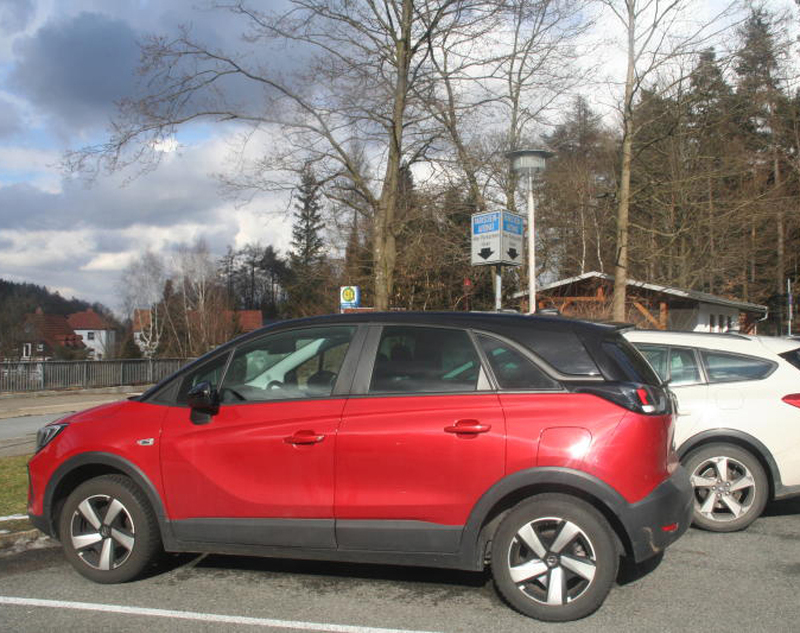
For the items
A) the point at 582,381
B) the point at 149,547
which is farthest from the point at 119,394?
the point at 582,381

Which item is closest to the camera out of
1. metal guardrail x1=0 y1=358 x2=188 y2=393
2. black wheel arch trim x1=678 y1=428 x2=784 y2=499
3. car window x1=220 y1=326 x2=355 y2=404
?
car window x1=220 y1=326 x2=355 y2=404

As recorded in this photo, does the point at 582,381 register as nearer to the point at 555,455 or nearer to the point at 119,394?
the point at 555,455

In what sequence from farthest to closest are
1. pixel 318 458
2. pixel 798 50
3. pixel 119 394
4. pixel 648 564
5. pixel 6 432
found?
pixel 798 50 < pixel 119 394 < pixel 6 432 < pixel 648 564 < pixel 318 458

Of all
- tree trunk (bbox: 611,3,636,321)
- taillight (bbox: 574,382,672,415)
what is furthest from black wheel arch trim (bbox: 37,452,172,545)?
tree trunk (bbox: 611,3,636,321)

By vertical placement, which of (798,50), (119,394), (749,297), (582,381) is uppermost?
(798,50)

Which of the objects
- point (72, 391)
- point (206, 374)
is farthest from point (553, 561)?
point (72, 391)

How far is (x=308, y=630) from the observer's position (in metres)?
3.95


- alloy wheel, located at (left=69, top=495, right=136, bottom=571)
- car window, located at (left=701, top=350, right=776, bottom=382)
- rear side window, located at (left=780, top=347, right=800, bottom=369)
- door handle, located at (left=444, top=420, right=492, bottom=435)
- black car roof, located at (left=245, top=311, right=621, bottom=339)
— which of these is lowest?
alloy wheel, located at (left=69, top=495, right=136, bottom=571)

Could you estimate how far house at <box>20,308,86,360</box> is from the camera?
2837 inches

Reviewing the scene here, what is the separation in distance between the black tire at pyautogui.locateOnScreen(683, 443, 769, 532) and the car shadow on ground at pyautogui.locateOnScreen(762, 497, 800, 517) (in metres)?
0.90

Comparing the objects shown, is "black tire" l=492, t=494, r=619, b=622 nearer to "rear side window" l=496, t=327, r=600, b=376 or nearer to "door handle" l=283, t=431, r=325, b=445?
"rear side window" l=496, t=327, r=600, b=376

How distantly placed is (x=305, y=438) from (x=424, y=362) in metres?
0.85

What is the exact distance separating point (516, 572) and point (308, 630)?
1.21 m

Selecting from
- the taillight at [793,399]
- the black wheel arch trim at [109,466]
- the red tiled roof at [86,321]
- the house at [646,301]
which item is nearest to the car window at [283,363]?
the black wheel arch trim at [109,466]
